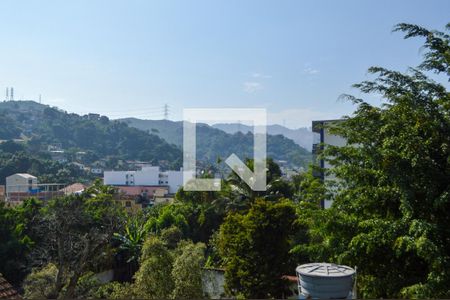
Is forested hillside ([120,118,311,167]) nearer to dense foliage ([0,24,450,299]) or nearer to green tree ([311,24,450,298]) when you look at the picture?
dense foliage ([0,24,450,299])

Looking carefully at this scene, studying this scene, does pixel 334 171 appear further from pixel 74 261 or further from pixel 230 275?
pixel 74 261

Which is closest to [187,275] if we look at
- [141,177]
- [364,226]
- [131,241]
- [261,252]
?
[261,252]

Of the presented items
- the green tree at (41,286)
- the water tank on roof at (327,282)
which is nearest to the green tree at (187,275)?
the green tree at (41,286)

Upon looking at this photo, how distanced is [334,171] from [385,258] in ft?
4.20

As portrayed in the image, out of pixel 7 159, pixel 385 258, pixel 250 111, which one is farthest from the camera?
pixel 7 159

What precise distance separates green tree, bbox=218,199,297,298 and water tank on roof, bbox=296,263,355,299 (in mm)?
4461

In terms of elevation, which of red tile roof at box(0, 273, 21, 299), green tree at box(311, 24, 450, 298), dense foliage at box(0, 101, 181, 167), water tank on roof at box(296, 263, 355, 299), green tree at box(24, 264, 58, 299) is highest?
dense foliage at box(0, 101, 181, 167)

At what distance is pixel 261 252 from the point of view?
362 inches

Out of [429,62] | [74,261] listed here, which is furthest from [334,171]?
[74,261]

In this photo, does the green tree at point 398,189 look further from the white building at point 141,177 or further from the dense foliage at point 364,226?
the white building at point 141,177

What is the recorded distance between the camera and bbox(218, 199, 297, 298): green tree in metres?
9.14

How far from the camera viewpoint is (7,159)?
55.8m

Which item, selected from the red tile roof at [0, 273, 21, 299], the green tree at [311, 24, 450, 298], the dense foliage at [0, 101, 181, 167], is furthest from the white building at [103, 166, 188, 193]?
the green tree at [311, 24, 450, 298]

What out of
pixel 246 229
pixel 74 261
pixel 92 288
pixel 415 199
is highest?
pixel 415 199
